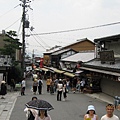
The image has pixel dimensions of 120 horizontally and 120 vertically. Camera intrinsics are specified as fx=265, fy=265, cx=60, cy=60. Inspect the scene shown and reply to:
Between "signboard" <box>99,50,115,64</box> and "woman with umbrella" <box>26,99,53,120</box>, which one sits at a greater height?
"signboard" <box>99,50,115,64</box>

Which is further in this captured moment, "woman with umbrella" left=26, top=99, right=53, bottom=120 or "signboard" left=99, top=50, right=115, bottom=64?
"signboard" left=99, top=50, right=115, bottom=64

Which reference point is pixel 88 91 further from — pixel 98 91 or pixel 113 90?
pixel 113 90

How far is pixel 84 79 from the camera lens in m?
27.4

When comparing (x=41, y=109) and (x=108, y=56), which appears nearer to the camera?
(x=41, y=109)

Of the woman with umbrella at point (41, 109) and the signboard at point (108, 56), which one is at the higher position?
the signboard at point (108, 56)

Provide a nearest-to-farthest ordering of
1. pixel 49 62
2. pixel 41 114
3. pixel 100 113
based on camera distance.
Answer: pixel 41 114 < pixel 100 113 < pixel 49 62

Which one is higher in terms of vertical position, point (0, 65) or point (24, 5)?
point (24, 5)

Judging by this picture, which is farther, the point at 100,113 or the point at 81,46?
the point at 81,46

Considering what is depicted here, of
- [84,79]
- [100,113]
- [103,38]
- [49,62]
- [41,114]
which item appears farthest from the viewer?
[49,62]

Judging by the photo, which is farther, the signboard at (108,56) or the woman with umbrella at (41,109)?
the signboard at (108,56)

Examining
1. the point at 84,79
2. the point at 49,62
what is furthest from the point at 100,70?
the point at 49,62

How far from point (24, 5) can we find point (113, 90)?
16.2m

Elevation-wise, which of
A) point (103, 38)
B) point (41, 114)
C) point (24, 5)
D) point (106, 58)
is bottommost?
point (41, 114)

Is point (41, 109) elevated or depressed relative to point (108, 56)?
depressed
